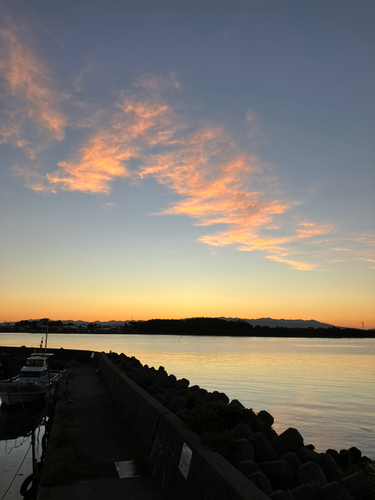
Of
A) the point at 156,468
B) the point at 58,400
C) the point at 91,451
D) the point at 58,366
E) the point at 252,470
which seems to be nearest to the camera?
the point at 252,470

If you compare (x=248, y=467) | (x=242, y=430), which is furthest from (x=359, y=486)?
(x=242, y=430)

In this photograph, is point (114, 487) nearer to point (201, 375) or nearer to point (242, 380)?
point (242, 380)

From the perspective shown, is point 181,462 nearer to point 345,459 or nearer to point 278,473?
point 278,473

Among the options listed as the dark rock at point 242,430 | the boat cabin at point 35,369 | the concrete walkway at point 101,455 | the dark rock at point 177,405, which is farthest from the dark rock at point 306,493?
the boat cabin at point 35,369

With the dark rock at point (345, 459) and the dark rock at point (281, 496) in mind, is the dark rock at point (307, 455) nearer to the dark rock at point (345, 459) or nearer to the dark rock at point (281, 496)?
the dark rock at point (345, 459)

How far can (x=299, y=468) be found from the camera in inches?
278

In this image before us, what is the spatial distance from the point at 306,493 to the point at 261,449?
5.71ft

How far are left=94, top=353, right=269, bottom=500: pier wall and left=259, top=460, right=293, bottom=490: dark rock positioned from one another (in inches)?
45.3

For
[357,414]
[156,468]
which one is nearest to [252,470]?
[156,468]

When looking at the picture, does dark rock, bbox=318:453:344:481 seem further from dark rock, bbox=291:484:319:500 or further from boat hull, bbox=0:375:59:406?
boat hull, bbox=0:375:59:406

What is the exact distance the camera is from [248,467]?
641 cm

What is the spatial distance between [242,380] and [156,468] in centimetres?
3523

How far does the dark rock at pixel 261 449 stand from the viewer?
7.61 metres

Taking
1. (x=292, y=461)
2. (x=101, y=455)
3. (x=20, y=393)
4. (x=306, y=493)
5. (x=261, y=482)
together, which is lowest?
(x=20, y=393)
